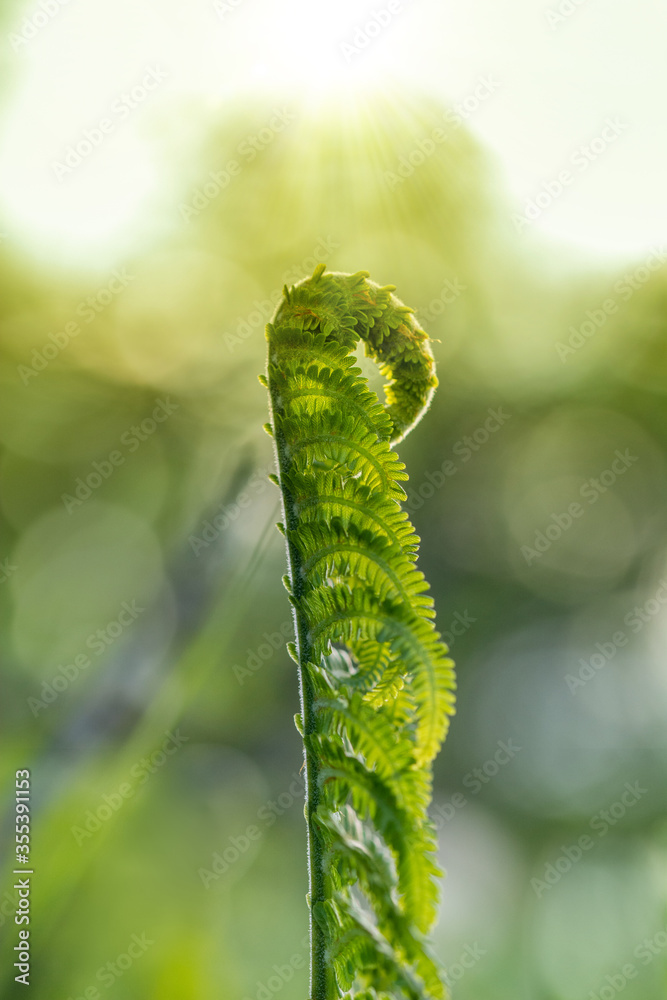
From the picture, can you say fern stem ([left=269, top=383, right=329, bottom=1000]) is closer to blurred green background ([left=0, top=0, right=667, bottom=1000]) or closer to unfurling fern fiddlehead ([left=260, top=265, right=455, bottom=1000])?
unfurling fern fiddlehead ([left=260, top=265, right=455, bottom=1000])

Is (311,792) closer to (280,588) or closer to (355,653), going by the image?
(355,653)

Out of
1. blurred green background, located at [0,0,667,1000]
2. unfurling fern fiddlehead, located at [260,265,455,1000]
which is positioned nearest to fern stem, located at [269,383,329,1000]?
unfurling fern fiddlehead, located at [260,265,455,1000]

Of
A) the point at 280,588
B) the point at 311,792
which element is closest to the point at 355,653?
the point at 311,792

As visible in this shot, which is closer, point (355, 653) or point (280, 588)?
point (355, 653)

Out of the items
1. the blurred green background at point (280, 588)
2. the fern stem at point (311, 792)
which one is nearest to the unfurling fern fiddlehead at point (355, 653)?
the fern stem at point (311, 792)

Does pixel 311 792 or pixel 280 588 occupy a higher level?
pixel 280 588

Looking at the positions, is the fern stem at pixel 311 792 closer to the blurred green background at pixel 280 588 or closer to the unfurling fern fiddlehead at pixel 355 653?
the unfurling fern fiddlehead at pixel 355 653
